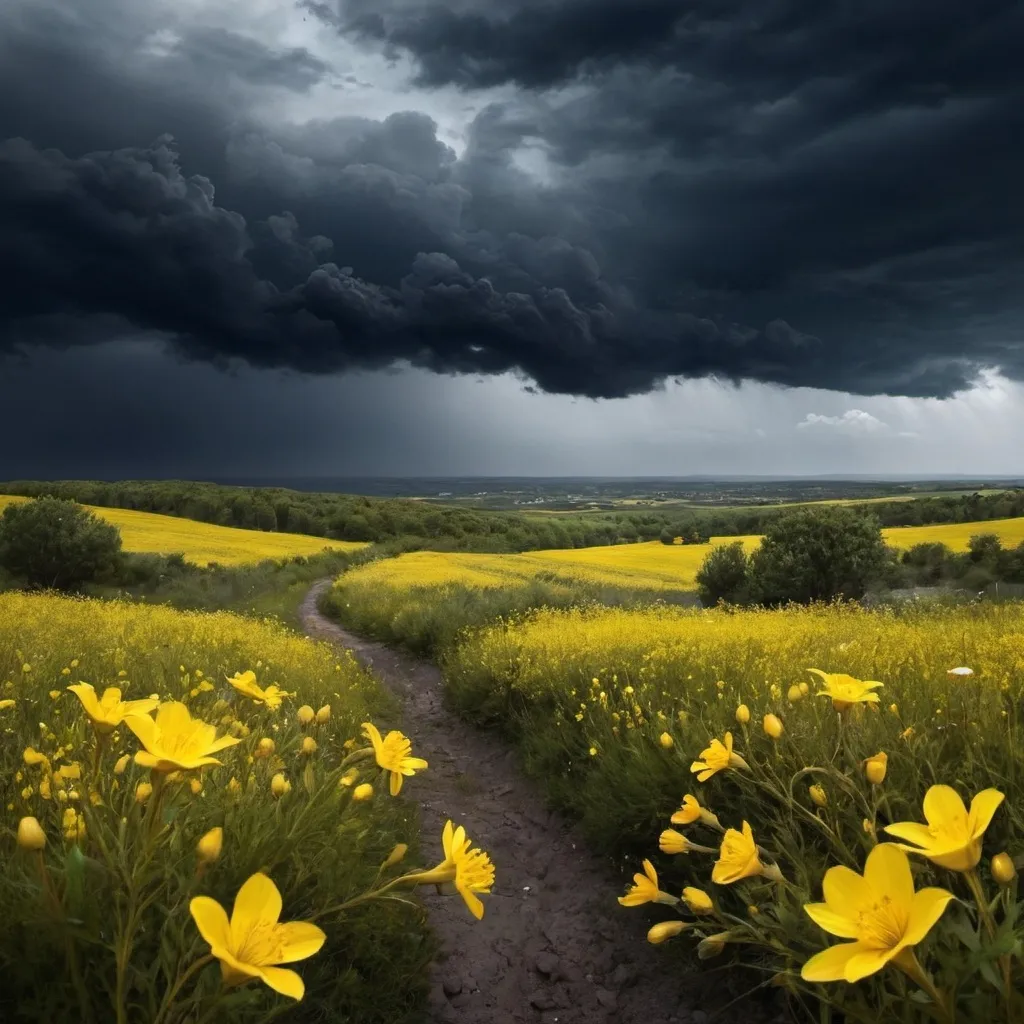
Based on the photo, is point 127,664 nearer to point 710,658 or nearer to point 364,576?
point 710,658

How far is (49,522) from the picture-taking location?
2055cm

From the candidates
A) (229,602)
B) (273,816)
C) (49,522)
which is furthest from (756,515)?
(273,816)

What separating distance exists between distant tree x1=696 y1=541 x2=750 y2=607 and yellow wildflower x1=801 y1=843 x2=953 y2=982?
23193mm

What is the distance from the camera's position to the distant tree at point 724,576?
938 inches

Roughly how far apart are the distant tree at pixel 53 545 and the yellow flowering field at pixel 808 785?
16.6 metres

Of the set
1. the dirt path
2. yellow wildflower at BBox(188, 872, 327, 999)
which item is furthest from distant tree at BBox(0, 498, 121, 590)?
→ yellow wildflower at BBox(188, 872, 327, 999)

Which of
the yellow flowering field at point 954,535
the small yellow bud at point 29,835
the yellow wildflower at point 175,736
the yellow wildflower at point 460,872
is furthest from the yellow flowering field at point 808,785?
the yellow flowering field at point 954,535

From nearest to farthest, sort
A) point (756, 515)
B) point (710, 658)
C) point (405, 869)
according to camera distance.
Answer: point (405, 869) < point (710, 658) < point (756, 515)

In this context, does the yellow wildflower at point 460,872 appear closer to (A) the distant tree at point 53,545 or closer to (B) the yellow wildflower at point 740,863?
(B) the yellow wildflower at point 740,863

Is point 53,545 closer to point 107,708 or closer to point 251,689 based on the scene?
point 251,689

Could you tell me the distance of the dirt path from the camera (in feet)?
11.6

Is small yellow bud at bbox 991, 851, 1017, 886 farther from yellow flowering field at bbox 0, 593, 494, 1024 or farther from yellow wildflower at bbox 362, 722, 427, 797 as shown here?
yellow wildflower at bbox 362, 722, 427, 797

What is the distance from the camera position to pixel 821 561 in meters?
21.4

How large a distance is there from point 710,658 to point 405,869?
3.38 m
